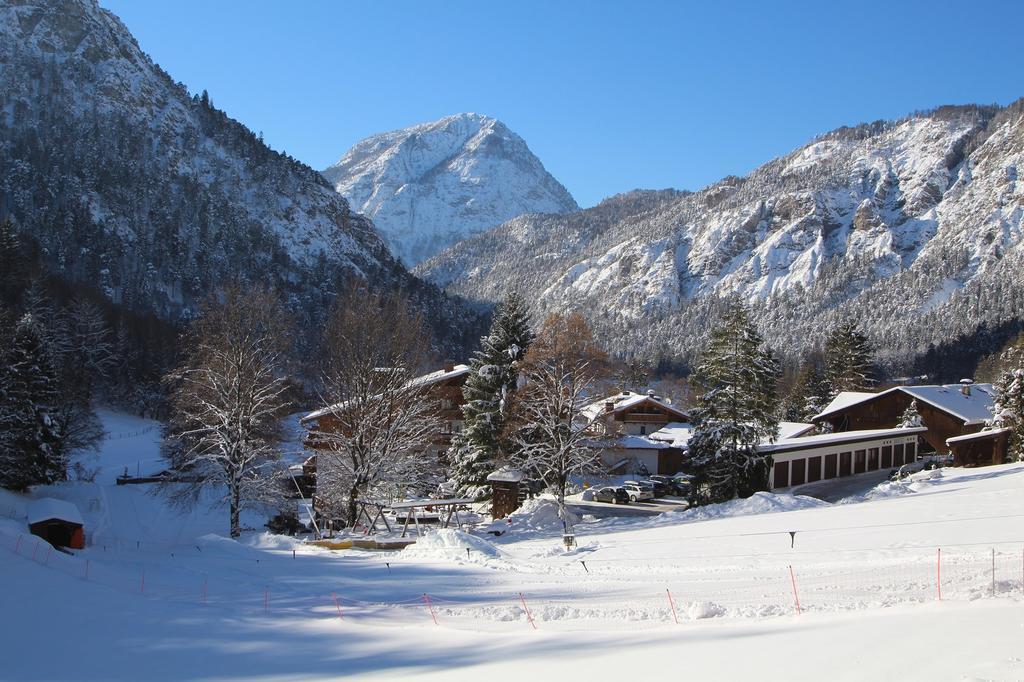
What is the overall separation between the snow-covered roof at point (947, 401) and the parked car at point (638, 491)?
20435 millimetres

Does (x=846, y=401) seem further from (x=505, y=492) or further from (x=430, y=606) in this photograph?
(x=430, y=606)

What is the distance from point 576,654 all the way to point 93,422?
5152 centimetres

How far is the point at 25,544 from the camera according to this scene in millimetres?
23531

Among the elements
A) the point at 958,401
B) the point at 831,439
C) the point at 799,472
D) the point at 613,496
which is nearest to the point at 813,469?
the point at 799,472

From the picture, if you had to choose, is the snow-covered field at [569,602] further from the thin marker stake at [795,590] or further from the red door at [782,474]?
the red door at [782,474]

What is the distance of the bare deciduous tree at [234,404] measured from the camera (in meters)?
28.7

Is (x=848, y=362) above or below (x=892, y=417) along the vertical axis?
above

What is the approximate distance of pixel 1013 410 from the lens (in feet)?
129

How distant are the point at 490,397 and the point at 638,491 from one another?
1295cm

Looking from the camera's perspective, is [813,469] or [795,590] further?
[813,469]

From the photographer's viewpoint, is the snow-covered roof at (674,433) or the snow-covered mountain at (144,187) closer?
the snow-covered roof at (674,433)

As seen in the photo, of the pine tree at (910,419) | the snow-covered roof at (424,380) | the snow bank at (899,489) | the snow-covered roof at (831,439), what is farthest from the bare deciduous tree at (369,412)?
the pine tree at (910,419)

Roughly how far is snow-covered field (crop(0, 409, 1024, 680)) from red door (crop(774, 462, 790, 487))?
45.8ft

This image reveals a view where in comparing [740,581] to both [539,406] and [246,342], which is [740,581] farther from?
[246,342]
